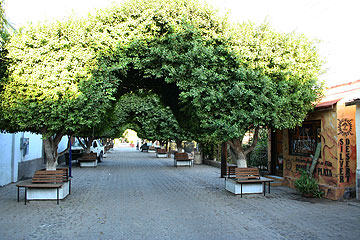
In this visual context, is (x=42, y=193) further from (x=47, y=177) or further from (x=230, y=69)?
(x=230, y=69)

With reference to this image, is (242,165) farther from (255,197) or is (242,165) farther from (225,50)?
(225,50)

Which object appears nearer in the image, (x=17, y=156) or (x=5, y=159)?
(x=5, y=159)

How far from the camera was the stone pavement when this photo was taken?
5.86 meters

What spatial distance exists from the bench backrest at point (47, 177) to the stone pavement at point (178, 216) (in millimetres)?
626

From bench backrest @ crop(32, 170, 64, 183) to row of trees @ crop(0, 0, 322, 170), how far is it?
67 centimetres

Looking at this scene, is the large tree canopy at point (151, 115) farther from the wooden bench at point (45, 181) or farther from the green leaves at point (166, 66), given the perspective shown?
the wooden bench at point (45, 181)

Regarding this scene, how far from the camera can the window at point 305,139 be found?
10344mm

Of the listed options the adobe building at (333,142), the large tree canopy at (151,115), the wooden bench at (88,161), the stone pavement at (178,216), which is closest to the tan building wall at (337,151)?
the adobe building at (333,142)

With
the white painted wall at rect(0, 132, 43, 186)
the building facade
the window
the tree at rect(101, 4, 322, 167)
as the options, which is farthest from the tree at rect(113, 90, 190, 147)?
the tree at rect(101, 4, 322, 167)

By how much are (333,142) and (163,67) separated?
18.8 ft

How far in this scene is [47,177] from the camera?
886cm

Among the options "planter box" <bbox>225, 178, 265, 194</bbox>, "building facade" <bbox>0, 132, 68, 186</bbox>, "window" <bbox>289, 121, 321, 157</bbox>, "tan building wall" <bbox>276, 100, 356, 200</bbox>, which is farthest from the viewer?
"building facade" <bbox>0, 132, 68, 186</bbox>

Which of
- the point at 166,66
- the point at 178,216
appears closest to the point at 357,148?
the point at 178,216

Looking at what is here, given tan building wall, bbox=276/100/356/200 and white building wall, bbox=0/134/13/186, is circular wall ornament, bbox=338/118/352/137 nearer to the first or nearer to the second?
tan building wall, bbox=276/100/356/200
